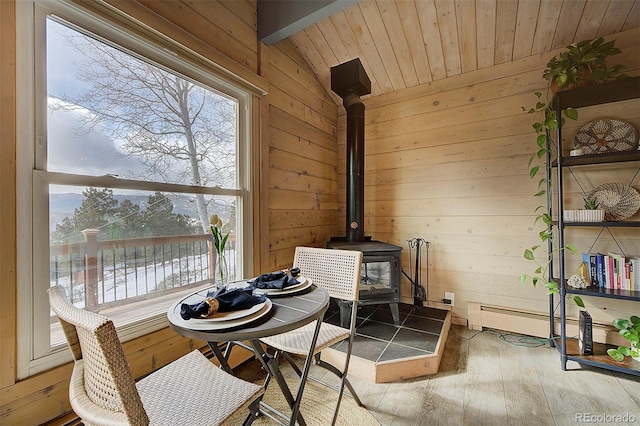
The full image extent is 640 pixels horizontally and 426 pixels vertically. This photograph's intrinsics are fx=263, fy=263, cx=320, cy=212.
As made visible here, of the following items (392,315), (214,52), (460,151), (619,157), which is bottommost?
(392,315)

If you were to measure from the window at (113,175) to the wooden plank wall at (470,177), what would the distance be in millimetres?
1827

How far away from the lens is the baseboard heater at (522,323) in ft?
6.80

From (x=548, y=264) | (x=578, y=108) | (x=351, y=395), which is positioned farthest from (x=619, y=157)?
(x=351, y=395)

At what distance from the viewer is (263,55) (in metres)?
2.17

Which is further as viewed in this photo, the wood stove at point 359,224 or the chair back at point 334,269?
the wood stove at point 359,224

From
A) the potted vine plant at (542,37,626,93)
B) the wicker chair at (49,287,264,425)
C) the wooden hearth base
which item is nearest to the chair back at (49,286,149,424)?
the wicker chair at (49,287,264,425)

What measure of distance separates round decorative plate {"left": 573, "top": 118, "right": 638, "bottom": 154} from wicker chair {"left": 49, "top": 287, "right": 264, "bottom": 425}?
2.84 metres

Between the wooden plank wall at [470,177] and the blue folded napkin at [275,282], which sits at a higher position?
the wooden plank wall at [470,177]

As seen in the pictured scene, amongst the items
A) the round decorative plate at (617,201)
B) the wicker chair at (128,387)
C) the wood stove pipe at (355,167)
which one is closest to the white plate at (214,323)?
the wicker chair at (128,387)

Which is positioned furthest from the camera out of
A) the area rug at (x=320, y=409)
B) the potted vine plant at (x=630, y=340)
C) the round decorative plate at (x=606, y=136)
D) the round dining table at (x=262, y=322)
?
the round decorative plate at (x=606, y=136)

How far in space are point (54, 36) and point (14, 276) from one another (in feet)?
3.43

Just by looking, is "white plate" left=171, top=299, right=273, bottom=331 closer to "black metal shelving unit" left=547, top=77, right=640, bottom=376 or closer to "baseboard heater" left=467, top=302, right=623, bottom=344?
"black metal shelving unit" left=547, top=77, right=640, bottom=376

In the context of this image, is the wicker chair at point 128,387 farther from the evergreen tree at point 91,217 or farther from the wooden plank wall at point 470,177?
the wooden plank wall at point 470,177

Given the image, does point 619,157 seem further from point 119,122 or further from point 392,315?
point 119,122
